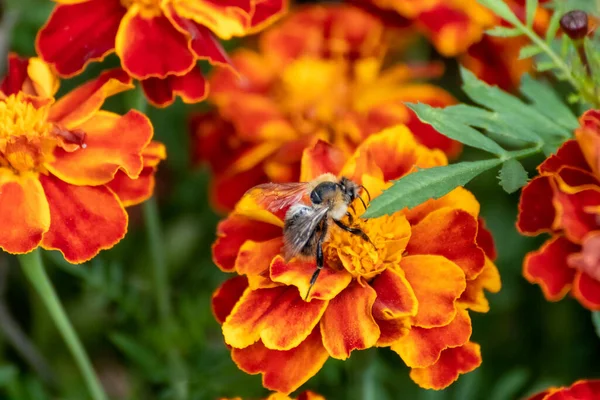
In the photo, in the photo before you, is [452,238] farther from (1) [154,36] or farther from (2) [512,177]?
(1) [154,36]

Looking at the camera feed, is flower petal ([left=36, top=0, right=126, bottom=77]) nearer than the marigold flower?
No

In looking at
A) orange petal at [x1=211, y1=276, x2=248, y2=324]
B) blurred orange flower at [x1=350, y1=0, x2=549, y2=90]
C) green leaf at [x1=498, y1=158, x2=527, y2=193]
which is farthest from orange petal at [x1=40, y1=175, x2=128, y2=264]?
blurred orange flower at [x1=350, y1=0, x2=549, y2=90]

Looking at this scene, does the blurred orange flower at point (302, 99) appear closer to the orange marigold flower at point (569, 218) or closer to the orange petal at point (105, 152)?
the orange petal at point (105, 152)

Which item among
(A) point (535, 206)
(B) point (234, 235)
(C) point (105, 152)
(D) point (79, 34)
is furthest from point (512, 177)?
(D) point (79, 34)

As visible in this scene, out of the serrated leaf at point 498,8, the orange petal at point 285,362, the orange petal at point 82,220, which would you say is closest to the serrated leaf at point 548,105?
the serrated leaf at point 498,8

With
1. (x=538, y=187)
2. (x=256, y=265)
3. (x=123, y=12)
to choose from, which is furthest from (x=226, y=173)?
(x=538, y=187)

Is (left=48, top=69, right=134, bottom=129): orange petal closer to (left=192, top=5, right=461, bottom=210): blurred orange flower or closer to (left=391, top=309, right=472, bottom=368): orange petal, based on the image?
(left=192, top=5, right=461, bottom=210): blurred orange flower
